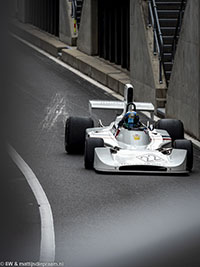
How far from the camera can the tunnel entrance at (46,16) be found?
36562 mm

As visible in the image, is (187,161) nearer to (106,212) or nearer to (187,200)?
(187,200)

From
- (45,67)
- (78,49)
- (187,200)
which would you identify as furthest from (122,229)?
(78,49)

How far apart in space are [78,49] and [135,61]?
9.32 m

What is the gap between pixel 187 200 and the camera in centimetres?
1016

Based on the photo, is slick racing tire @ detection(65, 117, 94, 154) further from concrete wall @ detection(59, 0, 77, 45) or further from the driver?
concrete wall @ detection(59, 0, 77, 45)

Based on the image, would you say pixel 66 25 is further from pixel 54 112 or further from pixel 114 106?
pixel 114 106

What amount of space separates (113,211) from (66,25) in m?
24.8

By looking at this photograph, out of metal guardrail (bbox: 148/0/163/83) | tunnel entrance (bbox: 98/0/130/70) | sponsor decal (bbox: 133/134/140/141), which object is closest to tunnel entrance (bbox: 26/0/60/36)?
tunnel entrance (bbox: 98/0/130/70)

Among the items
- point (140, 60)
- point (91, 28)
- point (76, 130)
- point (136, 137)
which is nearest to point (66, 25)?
point (91, 28)

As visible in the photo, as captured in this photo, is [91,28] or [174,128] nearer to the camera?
[174,128]

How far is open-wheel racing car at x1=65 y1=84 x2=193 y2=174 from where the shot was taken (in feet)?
37.9

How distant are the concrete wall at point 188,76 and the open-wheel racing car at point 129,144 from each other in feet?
8.03

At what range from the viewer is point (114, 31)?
27.4 m

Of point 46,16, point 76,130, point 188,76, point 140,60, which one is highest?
point 188,76
